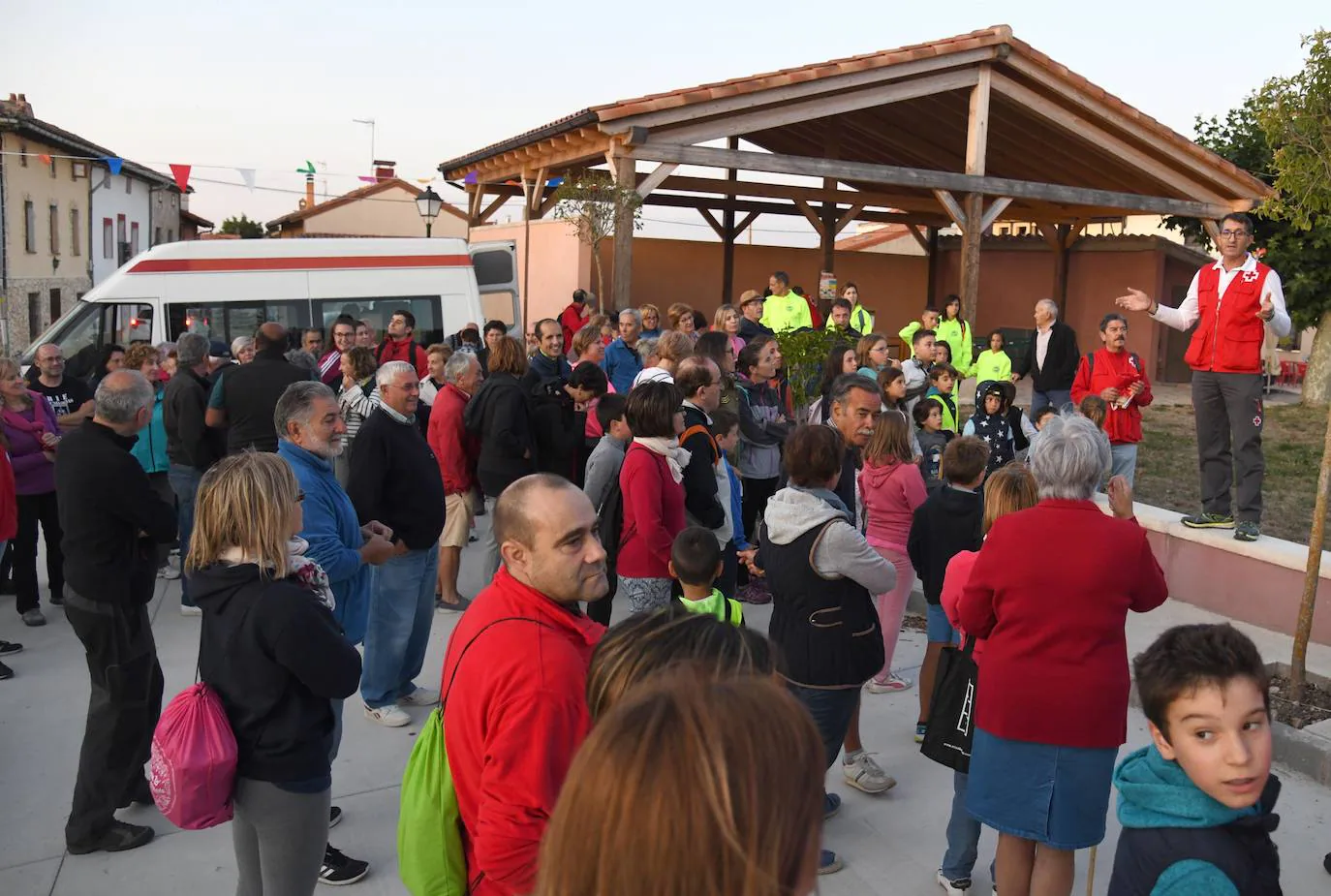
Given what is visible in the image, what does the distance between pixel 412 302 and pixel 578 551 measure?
11.5 m

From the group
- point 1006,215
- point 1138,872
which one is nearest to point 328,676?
point 1138,872

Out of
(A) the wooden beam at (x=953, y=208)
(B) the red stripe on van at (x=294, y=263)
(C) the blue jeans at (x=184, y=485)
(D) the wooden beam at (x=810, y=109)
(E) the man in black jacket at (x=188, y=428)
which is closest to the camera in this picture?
(E) the man in black jacket at (x=188, y=428)

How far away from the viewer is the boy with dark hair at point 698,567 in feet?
12.7

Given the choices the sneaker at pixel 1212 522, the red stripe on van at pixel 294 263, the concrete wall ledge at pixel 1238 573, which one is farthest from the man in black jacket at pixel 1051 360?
the red stripe on van at pixel 294 263

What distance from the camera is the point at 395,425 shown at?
16.6 feet

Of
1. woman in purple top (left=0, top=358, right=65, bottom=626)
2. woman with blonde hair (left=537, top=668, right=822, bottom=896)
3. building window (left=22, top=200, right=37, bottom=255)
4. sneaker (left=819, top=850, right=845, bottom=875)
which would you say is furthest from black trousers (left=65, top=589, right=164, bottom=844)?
building window (left=22, top=200, right=37, bottom=255)

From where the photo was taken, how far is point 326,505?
162 inches

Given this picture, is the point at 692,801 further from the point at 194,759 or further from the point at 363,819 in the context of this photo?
the point at 363,819

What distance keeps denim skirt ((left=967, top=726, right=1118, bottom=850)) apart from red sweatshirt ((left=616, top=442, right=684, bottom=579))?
2008mm

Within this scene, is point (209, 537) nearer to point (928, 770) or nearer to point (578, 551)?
point (578, 551)

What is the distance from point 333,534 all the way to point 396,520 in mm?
949

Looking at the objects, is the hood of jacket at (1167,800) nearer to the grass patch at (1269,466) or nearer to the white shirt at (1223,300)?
the white shirt at (1223,300)

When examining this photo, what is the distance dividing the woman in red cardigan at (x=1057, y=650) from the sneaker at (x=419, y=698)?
3102 millimetres

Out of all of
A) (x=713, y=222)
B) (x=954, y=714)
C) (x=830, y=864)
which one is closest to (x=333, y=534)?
(x=830, y=864)
